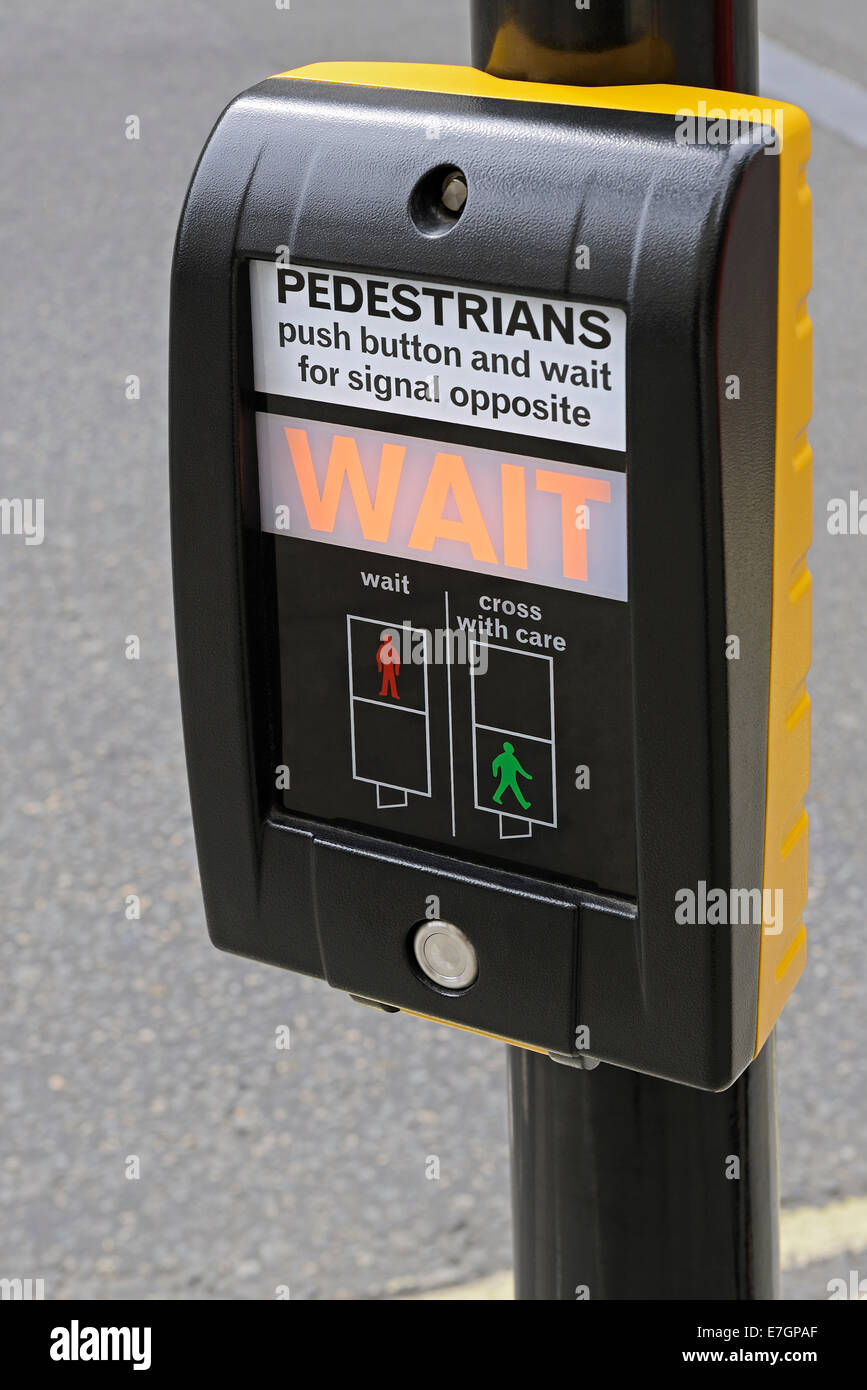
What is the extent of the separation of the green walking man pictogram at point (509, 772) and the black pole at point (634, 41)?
0.40 metres

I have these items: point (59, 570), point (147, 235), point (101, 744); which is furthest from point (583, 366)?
point (147, 235)

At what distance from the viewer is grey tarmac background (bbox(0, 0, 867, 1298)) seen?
267 centimetres

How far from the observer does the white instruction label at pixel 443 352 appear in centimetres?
102

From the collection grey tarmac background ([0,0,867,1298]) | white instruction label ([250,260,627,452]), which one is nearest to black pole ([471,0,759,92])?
white instruction label ([250,260,627,452])

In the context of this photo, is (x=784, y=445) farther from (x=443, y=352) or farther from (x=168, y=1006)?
(x=168, y=1006)

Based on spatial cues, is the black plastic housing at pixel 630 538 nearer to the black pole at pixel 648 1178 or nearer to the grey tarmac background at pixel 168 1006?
the black pole at pixel 648 1178

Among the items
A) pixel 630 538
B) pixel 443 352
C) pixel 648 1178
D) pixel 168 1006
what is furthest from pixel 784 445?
pixel 168 1006

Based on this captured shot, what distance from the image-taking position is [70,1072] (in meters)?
2.94

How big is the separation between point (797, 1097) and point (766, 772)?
1.92 metres

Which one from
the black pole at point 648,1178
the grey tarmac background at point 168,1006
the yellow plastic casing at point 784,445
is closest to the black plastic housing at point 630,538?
the yellow plastic casing at point 784,445

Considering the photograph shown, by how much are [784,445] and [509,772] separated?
0.26 m

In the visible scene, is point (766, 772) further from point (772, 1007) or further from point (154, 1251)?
point (154, 1251)

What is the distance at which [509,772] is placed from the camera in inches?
44.6

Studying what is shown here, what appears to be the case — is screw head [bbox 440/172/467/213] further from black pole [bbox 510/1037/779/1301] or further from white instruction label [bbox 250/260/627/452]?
black pole [bbox 510/1037/779/1301]
